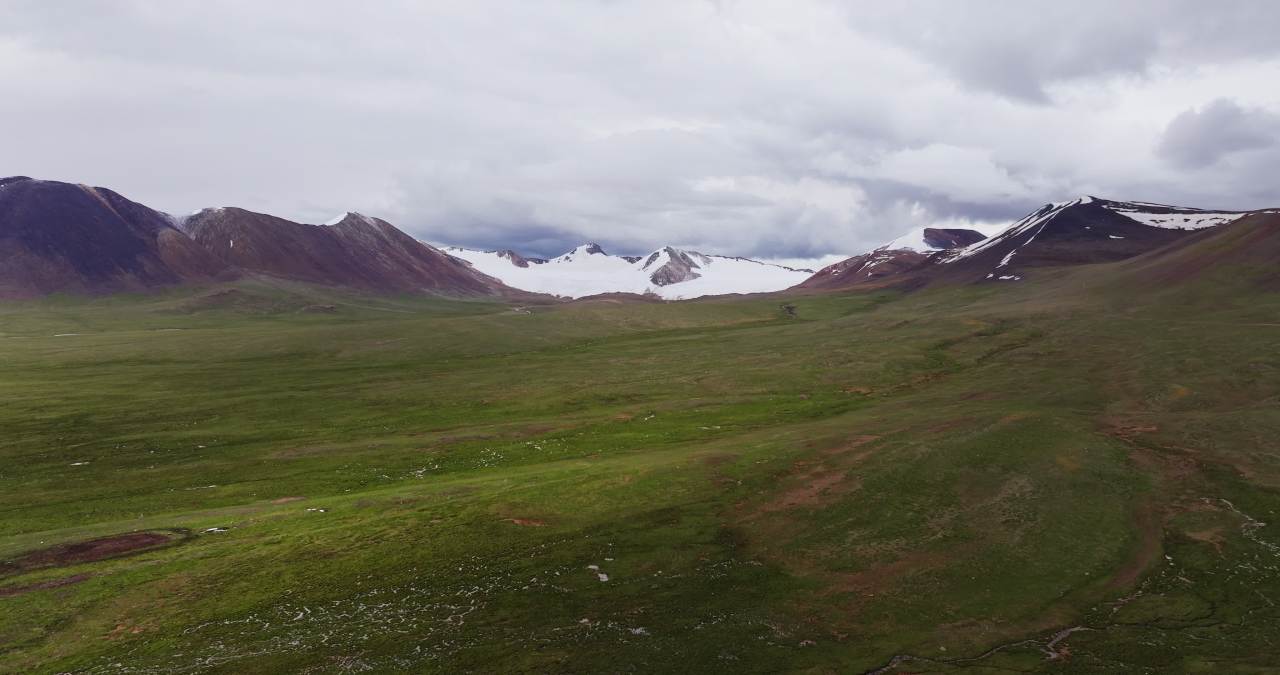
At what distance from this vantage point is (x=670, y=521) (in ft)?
158

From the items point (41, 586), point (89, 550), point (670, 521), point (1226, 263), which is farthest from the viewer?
point (1226, 263)

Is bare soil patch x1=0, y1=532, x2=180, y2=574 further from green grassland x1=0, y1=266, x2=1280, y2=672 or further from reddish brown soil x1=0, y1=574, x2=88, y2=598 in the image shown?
reddish brown soil x1=0, y1=574, x2=88, y2=598

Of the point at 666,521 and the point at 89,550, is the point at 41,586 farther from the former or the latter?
the point at 666,521

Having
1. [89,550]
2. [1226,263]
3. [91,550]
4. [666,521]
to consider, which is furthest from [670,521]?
[1226,263]

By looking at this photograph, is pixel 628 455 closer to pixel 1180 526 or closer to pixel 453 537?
pixel 453 537

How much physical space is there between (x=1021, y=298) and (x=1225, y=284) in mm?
45877

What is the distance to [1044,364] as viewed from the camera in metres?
106

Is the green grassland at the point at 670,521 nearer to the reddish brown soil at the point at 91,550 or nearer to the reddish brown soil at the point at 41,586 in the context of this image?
the reddish brown soil at the point at 41,586

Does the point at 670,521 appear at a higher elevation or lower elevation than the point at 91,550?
higher

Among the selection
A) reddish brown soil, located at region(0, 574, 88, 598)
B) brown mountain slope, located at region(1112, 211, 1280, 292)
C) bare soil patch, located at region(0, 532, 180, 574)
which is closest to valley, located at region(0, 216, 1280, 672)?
reddish brown soil, located at region(0, 574, 88, 598)

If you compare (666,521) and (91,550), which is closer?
(91,550)

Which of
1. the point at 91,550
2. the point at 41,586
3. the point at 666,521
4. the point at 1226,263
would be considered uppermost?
the point at 1226,263

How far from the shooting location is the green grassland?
1296 inches

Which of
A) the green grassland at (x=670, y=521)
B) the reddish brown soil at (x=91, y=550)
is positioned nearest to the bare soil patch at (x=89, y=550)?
the reddish brown soil at (x=91, y=550)
